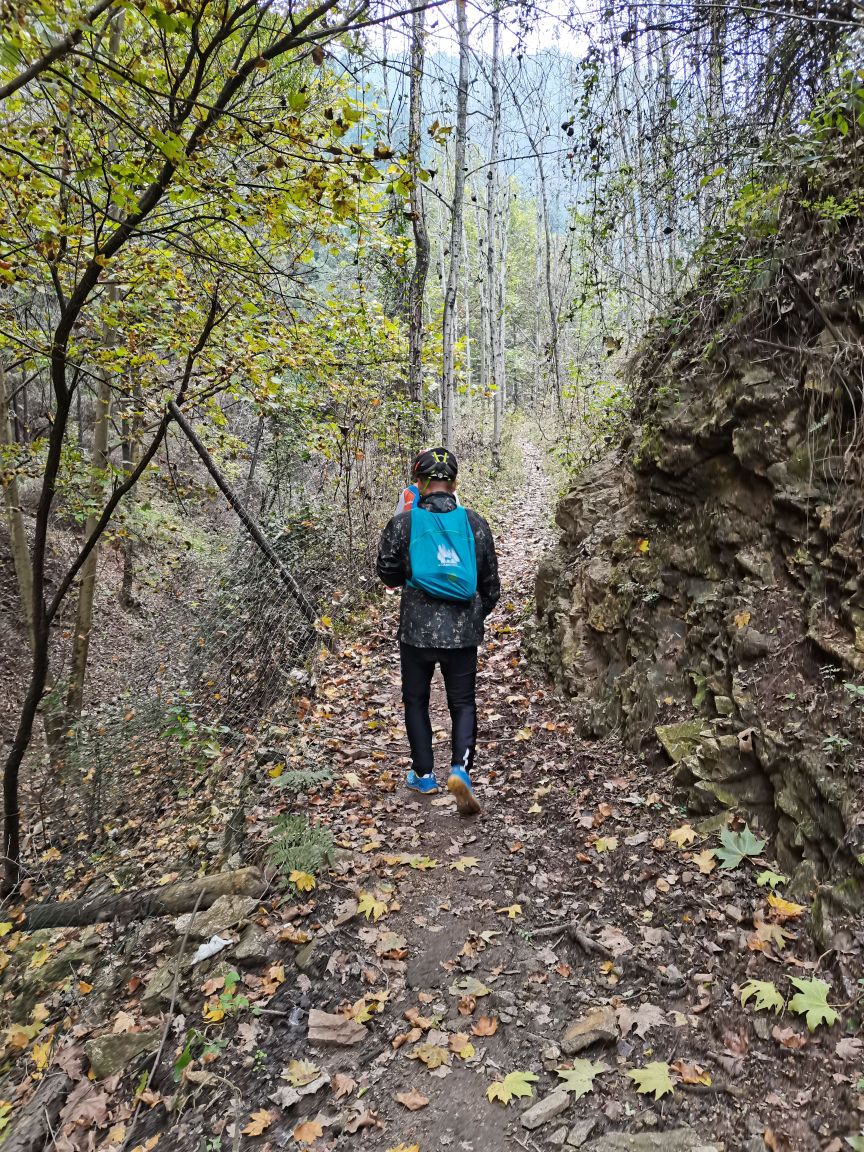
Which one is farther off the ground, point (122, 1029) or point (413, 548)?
point (413, 548)

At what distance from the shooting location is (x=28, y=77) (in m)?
2.77

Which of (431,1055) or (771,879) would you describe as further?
(771,879)

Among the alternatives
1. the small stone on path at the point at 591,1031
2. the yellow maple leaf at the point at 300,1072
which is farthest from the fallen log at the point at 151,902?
the small stone on path at the point at 591,1031

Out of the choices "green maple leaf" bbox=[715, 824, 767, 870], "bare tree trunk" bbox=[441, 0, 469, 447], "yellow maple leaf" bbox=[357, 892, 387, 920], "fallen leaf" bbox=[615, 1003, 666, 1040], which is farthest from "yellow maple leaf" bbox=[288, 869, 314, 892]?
"bare tree trunk" bbox=[441, 0, 469, 447]

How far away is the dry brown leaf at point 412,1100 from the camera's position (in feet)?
8.02

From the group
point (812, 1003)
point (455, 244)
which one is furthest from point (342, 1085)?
point (455, 244)

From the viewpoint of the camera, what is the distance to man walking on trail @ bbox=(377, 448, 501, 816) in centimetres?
414

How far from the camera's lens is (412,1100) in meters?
2.46

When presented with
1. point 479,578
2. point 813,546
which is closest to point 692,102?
point 813,546

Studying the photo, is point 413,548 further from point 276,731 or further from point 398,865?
point 276,731

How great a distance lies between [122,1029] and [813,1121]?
3.01m

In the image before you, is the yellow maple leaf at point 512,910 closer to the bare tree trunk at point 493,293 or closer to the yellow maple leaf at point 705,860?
the yellow maple leaf at point 705,860

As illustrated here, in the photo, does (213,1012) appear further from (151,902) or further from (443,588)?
(443,588)

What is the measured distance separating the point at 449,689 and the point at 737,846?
1.95 metres
